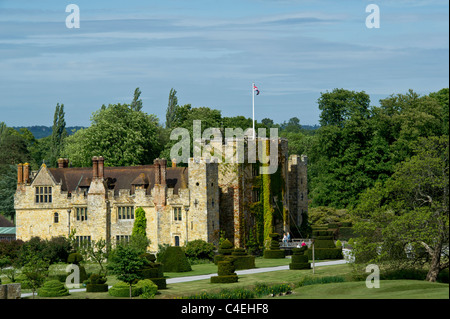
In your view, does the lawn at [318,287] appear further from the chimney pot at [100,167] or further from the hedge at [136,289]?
the chimney pot at [100,167]

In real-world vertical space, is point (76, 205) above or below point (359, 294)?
above

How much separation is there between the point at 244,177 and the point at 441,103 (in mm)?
45449

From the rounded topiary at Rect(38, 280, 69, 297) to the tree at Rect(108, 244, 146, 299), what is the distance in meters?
3.43

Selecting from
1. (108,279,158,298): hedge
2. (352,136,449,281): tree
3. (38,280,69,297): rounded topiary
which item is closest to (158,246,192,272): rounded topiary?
(108,279,158,298): hedge

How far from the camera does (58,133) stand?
134375mm

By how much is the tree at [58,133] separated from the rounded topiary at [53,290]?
6724 cm

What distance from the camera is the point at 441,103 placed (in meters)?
119

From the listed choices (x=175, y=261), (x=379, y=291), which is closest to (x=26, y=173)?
(x=175, y=261)

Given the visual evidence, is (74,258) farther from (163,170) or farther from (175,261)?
(163,170)

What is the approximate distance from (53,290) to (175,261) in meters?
13.4

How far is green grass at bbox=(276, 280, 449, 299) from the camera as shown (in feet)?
170

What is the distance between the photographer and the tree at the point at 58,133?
428 feet
